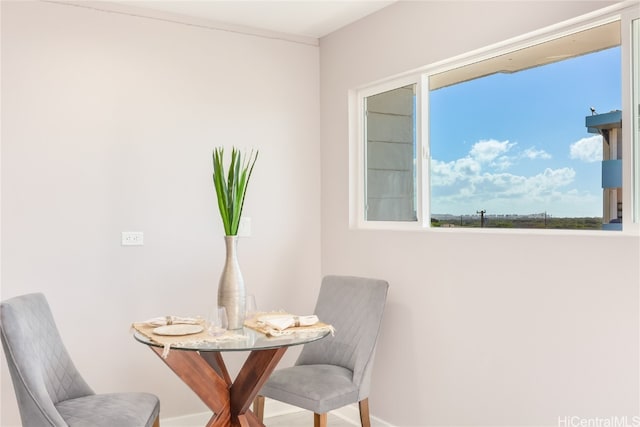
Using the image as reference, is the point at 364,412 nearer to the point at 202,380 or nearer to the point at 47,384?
the point at 202,380

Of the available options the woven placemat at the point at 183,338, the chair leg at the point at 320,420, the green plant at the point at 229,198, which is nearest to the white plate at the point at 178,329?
the woven placemat at the point at 183,338

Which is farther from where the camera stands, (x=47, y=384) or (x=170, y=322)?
(x=170, y=322)

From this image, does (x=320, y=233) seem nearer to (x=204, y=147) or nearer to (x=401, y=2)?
(x=204, y=147)

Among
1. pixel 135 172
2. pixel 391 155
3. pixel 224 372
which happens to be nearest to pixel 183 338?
pixel 224 372

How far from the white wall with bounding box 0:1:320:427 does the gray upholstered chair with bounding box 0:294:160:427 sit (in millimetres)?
545

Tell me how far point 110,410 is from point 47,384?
0.32 metres

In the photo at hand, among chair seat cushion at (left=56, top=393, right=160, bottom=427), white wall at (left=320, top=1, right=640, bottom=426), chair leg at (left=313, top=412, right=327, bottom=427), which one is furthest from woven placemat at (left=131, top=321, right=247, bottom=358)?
white wall at (left=320, top=1, right=640, bottom=426)

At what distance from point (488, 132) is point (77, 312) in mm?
2436

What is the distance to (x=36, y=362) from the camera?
239 cm

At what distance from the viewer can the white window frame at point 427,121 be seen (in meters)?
2.28

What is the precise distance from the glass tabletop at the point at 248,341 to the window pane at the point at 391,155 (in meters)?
1.13

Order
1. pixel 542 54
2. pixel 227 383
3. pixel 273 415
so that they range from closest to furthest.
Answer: pixel 542 54 → pixel 227 383 → pixel 273 415

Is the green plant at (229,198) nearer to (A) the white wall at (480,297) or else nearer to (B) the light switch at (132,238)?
(B) the light switch at (132,238)

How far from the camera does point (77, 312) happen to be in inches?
129
